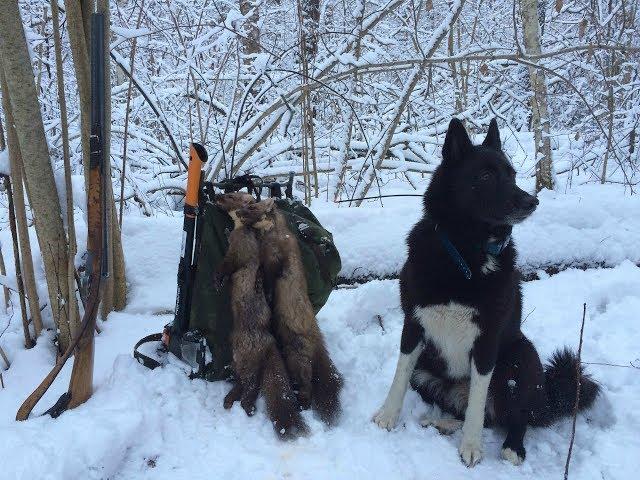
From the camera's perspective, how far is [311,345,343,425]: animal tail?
6.72 ft

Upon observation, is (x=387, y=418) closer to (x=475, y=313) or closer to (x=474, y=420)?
(x=474, y=420)

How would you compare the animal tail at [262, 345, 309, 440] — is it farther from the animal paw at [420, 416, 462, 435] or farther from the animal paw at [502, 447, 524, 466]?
the animal paw at [502, 447, 524, 466]

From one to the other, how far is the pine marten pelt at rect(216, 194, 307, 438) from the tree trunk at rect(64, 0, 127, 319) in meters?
0.59

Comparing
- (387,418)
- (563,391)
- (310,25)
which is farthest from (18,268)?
(310,25)

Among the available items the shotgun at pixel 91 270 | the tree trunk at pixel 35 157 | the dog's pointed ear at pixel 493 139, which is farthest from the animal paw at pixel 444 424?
the tree trunk at pixel 35 157

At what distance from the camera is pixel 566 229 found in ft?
11.6

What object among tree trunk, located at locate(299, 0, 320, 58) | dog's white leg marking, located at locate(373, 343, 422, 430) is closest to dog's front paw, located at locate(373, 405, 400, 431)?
dog's white leg marking, located at locate(373, 343, 422, 430)

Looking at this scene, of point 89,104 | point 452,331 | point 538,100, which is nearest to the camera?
point 452,331

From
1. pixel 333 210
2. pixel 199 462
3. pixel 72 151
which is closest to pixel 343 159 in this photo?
pixel 333 210

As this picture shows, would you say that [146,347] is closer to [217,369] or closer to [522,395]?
[217,369]

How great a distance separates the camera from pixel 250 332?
7.10ft

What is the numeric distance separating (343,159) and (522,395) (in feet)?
10.4

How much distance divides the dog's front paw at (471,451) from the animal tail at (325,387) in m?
0.55

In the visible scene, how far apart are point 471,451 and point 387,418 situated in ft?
1.23
